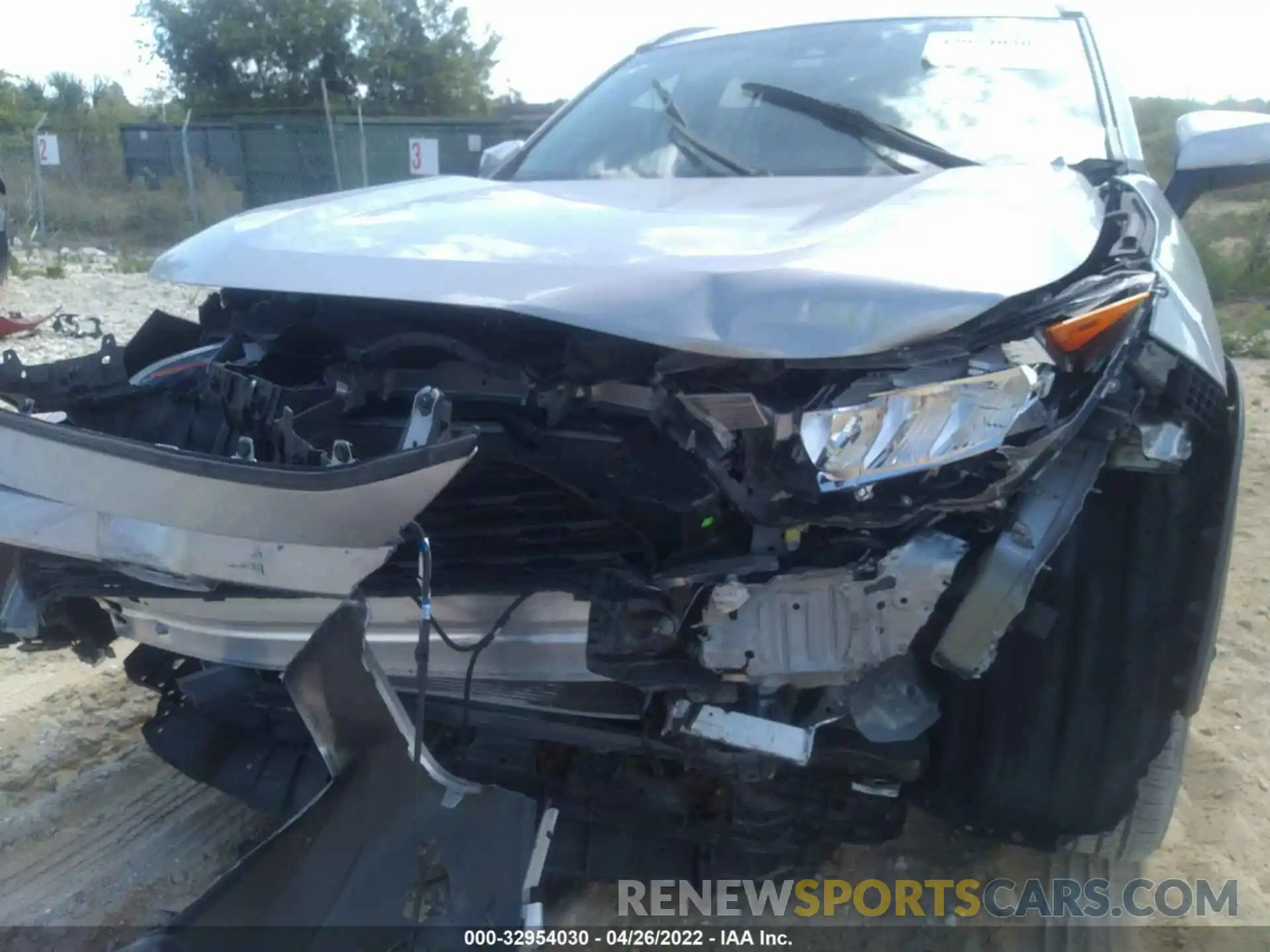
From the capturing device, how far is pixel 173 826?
275cm

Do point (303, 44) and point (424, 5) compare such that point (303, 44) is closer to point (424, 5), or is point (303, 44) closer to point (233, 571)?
point (424, 5)

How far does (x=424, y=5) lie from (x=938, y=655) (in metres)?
29.2

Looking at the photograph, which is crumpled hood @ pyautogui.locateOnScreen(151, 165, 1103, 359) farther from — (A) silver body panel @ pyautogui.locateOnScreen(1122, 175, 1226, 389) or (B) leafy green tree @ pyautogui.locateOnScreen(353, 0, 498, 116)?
(B) leafy green tree @ pyautogui.locateOnScreen(353, 0, 498, 116)

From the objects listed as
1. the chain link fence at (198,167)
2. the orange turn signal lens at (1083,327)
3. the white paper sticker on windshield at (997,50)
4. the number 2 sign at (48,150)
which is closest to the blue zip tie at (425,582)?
the orange turn signal lens at (1083,327)

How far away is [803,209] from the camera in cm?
214

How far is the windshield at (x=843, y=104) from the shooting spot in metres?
2.66

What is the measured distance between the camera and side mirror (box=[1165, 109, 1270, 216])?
260cm

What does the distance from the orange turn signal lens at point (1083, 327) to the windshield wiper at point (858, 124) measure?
2.60 feet

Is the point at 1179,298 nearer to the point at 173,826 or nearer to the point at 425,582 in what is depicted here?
the point at 425,582

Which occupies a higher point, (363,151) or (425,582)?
(363,151)

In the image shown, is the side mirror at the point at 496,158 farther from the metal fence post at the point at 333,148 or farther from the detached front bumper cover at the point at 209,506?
the metal fence post at the point at 333,148

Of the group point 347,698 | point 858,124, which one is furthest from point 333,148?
point 347,698

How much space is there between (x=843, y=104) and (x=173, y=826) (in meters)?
2.53

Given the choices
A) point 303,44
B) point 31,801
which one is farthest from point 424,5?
point 31,801
